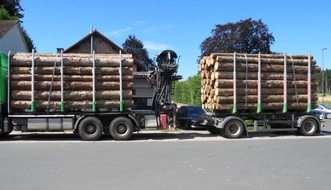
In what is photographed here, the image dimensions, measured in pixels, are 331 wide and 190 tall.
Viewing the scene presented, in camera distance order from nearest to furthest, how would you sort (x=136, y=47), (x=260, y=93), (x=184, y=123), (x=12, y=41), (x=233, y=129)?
(x=233, y=129), (x=260, y=93), (x=184, y=123), (x=12, y=41), (x=136, y=47)

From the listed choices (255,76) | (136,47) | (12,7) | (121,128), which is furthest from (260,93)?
(136,47)

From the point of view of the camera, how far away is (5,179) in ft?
23.7

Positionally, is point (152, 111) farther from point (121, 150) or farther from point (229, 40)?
point (229, 40)

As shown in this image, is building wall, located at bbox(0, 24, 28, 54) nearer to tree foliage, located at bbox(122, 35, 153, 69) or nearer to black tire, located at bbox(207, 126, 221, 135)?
black tire, located at bbox(207, 126, 221, 135)

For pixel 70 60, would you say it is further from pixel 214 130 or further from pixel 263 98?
pixel 263 98

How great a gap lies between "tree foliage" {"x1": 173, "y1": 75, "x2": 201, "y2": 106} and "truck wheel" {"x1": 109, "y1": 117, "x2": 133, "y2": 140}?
2154cm

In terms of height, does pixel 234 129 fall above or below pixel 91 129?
below

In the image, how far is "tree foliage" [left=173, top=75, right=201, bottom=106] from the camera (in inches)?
1436

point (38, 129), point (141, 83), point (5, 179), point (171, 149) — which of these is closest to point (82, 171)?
point (5, 179)

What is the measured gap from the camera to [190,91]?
39125 mm

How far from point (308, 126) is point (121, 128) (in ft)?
26.9

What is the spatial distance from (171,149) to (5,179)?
5.62 metres

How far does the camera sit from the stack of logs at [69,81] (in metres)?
14.2

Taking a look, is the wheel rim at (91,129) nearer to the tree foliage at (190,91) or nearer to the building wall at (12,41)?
the building wall at (12,41)
